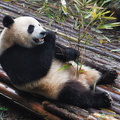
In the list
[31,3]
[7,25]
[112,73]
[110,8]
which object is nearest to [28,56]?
[7,25]

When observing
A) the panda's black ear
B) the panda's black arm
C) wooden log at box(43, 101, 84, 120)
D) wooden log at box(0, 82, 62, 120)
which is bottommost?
wooden log at box(0, 82, 62, 120)

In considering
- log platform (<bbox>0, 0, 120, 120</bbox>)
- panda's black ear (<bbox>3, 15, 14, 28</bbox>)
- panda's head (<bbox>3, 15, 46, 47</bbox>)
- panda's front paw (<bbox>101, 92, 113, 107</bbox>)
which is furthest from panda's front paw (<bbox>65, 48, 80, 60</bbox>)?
panda's black ear (<bbox>3, 15, 14, 28</bbox>)

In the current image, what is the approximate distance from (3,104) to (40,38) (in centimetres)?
103

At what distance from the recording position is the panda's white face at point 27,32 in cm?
271

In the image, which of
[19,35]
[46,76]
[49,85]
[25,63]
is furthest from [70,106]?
[19,35]

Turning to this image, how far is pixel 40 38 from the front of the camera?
2.73 metres

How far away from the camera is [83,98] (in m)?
2.43

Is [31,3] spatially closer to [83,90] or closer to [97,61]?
[97,61]

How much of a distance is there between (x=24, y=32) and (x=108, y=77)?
1.22m

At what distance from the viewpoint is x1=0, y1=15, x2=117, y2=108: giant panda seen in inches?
97.4

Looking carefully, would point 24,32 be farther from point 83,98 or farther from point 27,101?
point 83,98

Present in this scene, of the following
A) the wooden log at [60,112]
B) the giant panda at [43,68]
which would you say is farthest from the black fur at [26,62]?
the wooden log at [60,112]

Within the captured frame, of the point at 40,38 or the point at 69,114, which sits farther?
the point at 40,38

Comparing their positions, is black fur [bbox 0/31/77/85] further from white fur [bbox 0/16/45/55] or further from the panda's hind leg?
the panda's hind leg
